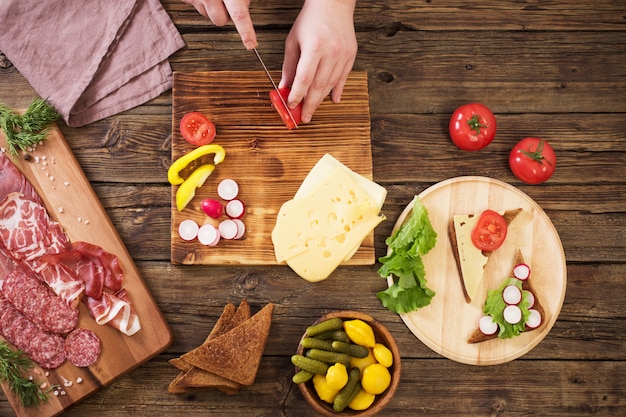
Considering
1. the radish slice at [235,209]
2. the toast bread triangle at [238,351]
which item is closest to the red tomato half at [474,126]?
the radish slice at [235,209]

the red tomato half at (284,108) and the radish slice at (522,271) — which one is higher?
the red tomato half at (284,108)

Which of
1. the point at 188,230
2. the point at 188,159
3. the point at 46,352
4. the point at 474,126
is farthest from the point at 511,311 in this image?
the point at 46,352

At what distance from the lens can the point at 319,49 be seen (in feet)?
7.92

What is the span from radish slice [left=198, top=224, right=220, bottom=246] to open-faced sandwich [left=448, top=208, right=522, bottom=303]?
105 centimetres

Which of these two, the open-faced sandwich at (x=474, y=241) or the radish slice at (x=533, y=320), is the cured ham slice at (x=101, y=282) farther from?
the radish slice at (x=533, y=320)

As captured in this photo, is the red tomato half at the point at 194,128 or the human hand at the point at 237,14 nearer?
the human hand at the point at 237,14

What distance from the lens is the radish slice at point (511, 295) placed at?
8.71 feet

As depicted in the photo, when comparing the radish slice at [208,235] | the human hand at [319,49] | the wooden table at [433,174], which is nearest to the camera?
the human hand at [319,49]

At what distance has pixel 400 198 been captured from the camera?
2832mm

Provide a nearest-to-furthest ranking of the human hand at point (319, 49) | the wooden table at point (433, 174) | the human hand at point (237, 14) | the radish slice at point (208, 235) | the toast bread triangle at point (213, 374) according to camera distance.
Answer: the human hand at point (237, 14) < the human hand at point (319, 49) < the toast bread triangle at point (213, 374) < the radish slice at point (208, 235) < the wooden table at point (433, 174)

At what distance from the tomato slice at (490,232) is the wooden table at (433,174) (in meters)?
0.29

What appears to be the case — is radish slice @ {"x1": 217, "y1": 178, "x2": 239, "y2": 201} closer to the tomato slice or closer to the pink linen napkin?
the pink linen napkin

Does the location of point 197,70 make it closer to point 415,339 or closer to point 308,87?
point 308,87

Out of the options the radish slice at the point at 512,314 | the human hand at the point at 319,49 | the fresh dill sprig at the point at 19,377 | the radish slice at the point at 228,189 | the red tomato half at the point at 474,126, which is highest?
the human hand at the point at 319,49
